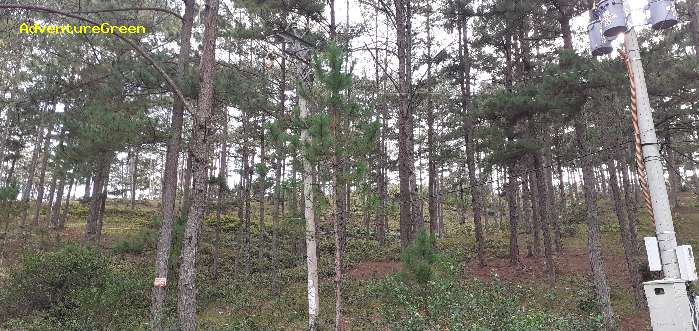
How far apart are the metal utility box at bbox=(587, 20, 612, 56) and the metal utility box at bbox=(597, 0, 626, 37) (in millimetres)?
176

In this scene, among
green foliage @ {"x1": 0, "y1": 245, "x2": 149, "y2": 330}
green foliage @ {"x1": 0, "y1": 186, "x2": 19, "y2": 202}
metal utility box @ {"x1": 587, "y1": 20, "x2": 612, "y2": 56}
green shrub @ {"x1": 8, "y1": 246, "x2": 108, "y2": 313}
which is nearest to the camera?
metal utility box @ {"x1": 587, "y1": 20, "x2": 612, "y2": 56}

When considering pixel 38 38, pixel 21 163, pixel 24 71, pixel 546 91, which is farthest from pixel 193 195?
pixel 21 163

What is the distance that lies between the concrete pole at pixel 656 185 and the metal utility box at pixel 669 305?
0.22m

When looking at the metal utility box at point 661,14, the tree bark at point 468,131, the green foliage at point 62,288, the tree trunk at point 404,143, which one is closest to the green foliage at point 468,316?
the tree trunk at point 404,143

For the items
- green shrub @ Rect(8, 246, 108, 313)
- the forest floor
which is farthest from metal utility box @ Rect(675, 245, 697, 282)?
green shrub @ Rect(8, 246, 108, 313)

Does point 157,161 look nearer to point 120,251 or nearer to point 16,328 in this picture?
point 120,251

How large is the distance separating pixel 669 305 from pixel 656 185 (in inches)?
50.0

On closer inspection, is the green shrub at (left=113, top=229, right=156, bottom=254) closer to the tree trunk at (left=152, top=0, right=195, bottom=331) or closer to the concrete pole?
the tree trunk at (left=152, top=0, right=195, bottom=331)

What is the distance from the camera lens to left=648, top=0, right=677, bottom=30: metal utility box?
486 cm

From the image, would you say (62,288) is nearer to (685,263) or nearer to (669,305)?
(669,305)

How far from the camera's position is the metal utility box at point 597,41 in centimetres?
531

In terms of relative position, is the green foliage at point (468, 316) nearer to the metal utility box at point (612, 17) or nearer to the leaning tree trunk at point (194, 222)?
the leaning tree trunk at point (194, 222)

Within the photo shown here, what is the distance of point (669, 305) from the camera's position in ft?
14.3

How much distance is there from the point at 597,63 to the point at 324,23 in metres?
7.56
